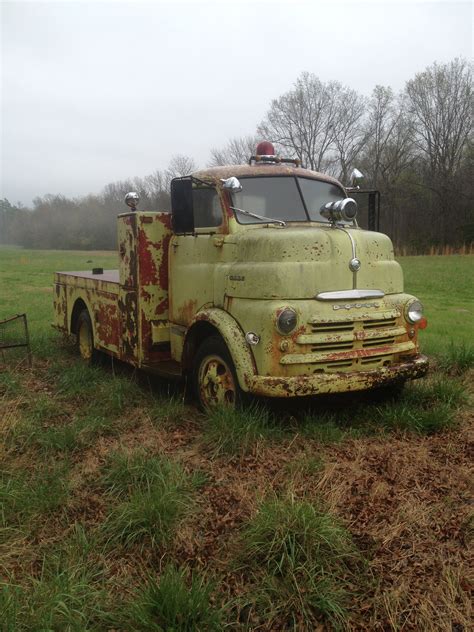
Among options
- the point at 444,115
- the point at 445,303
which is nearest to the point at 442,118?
the point at 444,115

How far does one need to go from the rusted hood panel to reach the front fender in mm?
→ 223

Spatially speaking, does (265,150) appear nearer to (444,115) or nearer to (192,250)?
(192,250)

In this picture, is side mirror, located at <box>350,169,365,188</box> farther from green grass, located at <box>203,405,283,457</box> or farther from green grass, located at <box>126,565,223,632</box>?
green grass, located at <box>126,565,223,632</box>

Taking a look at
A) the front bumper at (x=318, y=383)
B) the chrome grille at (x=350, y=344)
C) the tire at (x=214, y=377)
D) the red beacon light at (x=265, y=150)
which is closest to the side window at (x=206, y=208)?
the red beacon light at (x=265, y=150)

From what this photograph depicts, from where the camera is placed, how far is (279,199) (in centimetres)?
510

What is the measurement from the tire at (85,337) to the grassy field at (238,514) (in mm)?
1813

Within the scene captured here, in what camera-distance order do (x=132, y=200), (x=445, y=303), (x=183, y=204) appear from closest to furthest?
(x=183, y=204) → (x=132, y=200) → (x=445, y=303)

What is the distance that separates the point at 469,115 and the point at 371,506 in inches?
2060

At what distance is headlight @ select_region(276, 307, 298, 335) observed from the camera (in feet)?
13.3

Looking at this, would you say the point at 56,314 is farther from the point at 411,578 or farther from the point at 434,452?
the point at 411,578

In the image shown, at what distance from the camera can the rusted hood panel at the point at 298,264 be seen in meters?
4.24

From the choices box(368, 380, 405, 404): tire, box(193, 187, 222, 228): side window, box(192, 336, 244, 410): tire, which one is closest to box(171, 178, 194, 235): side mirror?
box(193, 187, 222, 228): side window

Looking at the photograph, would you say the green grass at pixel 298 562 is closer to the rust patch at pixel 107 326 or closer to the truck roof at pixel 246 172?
the truck roof at pixel 246 172

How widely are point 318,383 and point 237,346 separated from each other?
661mm
